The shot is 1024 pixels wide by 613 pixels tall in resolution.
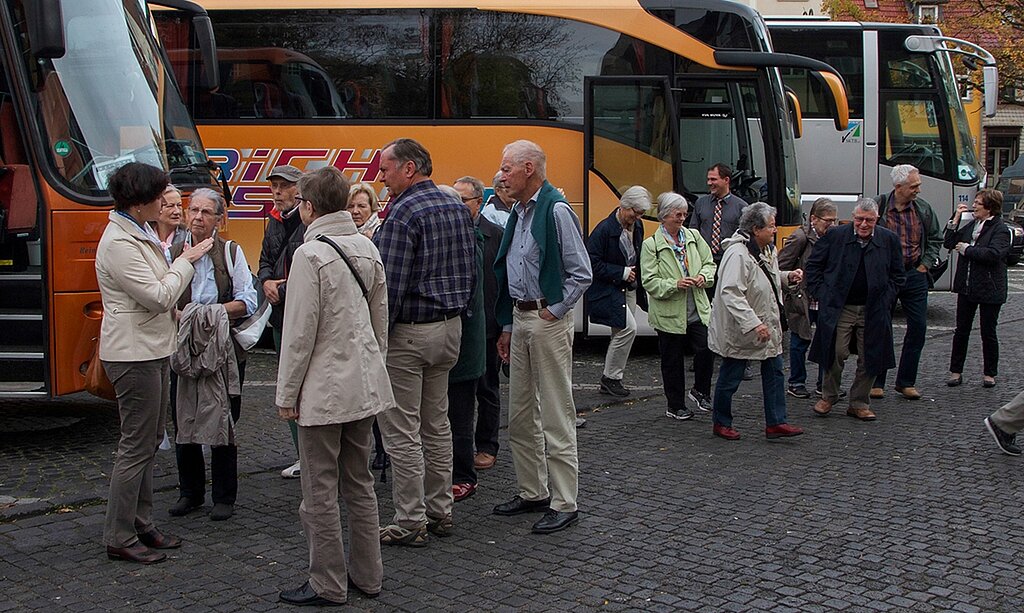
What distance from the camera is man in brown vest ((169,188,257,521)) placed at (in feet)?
20.8

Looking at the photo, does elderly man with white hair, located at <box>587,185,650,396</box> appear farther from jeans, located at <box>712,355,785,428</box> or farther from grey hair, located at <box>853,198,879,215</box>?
grey hair, located at <box>853,198,879,215</box>

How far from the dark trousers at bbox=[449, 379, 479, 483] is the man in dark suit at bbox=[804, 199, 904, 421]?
3.50 m

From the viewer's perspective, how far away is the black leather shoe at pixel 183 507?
6395 millimetres

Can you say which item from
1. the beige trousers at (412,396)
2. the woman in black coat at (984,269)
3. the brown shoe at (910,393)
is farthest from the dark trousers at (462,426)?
the woman in black coat at (984,269)

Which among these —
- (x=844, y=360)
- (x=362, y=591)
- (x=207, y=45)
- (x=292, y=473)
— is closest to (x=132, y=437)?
(x=362, y=591)

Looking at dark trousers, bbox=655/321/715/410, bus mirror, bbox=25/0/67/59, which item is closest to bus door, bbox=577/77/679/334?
dark trousers, bbox=655/321/715/410

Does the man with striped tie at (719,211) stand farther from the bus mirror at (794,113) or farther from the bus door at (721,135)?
the bus mirror at (794,113)

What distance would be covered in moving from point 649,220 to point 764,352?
3.94m

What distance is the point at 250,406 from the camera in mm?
9469

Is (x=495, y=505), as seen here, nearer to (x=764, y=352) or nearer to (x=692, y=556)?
(x=692, y=556)

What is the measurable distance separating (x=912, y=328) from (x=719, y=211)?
6.92 ft

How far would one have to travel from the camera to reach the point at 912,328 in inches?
392

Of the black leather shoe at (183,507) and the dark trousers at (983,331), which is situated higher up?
the dark trousers at (983,331)

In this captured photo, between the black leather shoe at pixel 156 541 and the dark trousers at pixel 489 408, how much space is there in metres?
2.20
